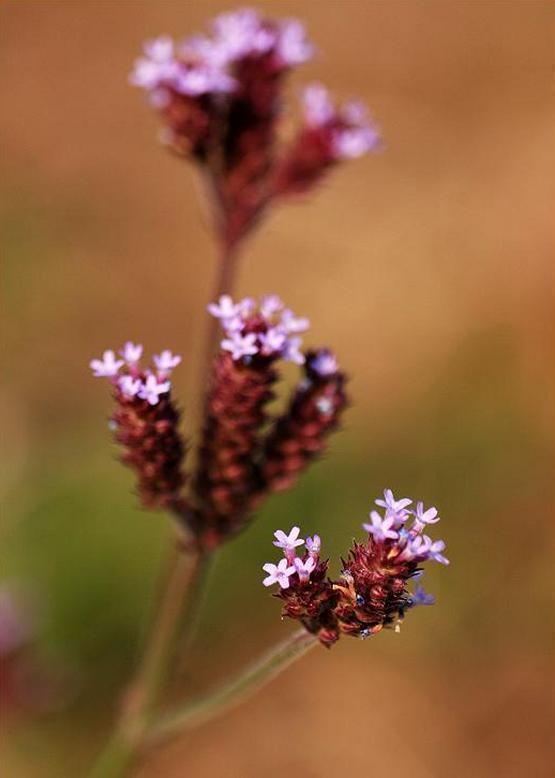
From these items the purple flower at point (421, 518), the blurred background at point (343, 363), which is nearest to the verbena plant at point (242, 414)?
the purple flower at point (421, 518)

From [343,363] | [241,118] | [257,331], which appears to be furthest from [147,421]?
[343,363]

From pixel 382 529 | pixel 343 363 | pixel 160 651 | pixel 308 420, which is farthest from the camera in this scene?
pixel 343 363

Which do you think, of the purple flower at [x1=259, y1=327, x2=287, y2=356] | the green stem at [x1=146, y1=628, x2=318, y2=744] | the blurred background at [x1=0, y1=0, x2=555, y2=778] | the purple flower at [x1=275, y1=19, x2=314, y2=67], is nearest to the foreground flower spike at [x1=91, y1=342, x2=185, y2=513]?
the purple flower at [x1=259, y1=327, x2=287, y2=356]

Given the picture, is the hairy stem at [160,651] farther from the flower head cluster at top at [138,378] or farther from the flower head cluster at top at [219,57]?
the flower head cluster at top at [219,57]

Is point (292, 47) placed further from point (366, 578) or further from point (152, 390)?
point (366, 578)

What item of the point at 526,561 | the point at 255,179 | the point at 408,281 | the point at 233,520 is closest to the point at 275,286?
the point at 408,281

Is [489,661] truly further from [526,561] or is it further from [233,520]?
[233,520]
